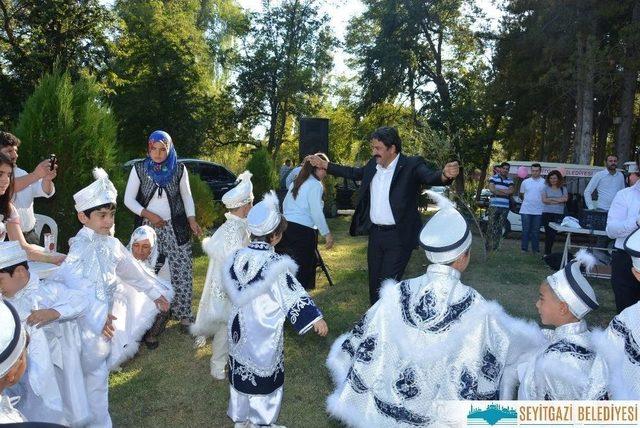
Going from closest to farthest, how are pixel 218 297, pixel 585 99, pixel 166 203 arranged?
1. pixel 218 297
2. pixel 166 203
3. pixel 585 99

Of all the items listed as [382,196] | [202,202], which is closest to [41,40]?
[202,202]

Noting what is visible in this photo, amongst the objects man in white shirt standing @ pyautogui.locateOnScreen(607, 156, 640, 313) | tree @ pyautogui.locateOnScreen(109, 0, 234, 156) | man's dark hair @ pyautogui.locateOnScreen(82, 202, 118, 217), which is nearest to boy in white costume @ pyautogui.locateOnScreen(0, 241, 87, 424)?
man's dark hair @ pyautogui.locateOnScreen(82, 202, 118, 217)

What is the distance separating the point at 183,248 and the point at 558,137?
27378 mm

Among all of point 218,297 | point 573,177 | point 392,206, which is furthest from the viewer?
point 573,177

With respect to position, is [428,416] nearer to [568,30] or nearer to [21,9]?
[21,9]

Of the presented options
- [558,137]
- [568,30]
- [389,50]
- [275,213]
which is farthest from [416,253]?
[558,137]

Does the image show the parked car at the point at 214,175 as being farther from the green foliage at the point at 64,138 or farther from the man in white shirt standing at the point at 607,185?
the man in white shirt standing at the point at 607,185

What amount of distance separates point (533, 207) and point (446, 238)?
8.54 m

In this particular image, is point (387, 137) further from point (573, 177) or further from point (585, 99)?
point (585, 99)

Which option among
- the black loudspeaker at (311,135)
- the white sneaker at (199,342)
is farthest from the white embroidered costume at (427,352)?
the black loudspeaker at (311,135)

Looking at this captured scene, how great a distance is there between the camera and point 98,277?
3.40 meters

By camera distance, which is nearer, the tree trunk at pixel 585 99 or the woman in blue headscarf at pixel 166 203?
the woman in blue headscarf at pixel 166 203

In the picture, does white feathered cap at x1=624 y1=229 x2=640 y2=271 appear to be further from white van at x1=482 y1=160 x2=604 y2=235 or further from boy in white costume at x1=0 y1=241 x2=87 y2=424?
white van at x1=482 y1=160 x2=604 y2=235

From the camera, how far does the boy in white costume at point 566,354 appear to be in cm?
239
